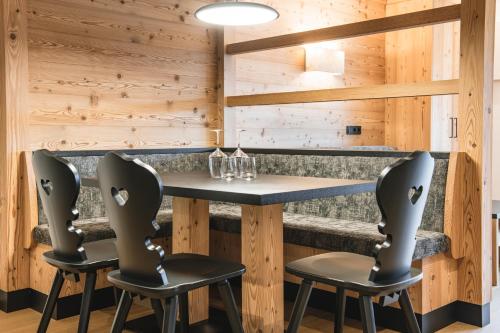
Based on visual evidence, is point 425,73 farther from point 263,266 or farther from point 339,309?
point 263,266

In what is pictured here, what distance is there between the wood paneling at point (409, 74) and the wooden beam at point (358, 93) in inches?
90.2

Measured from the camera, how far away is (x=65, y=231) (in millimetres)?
2266

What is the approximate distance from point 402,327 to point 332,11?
3.49 metres

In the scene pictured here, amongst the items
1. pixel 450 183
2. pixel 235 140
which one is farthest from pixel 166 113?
pixel 450 183

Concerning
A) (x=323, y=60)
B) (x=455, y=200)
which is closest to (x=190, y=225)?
(x=455, y=200)

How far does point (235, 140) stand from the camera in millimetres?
4480

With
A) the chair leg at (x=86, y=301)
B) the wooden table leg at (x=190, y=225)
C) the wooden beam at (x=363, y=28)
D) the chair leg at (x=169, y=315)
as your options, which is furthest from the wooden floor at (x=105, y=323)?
the wooden beam at (x=363, y=28)

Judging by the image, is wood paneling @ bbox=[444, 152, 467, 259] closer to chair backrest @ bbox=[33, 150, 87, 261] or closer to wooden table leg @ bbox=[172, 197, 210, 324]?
wooden table leg @ bbox=[172, 197, 210, 324]

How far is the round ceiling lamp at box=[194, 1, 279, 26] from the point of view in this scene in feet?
9.44

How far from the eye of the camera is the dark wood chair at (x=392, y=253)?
185cm

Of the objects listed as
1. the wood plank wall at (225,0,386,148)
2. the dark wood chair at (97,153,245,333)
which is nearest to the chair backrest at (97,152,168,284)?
the dark wood chair at (97,153,245,333)

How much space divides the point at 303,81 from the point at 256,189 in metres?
3.19

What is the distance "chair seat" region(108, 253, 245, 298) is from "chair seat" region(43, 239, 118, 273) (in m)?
0.24

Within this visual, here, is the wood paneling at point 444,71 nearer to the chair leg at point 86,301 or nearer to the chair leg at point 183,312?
the chair leg at point 183,312
